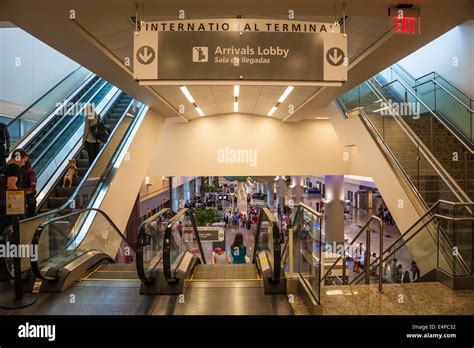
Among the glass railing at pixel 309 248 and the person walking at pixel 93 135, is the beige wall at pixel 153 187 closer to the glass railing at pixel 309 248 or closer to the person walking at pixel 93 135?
the person walking at pixel 93 135

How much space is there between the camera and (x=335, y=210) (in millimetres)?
15898

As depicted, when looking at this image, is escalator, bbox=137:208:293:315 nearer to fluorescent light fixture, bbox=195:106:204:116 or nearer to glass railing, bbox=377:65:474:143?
glass railing, bbox=377:65:474:143

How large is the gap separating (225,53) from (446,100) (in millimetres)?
6775

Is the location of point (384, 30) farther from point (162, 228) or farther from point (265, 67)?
point (162, 228)

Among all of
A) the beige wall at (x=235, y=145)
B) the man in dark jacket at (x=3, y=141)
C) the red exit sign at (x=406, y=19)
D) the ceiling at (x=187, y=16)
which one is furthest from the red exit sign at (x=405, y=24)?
the beige wall at (x=235, y=145)

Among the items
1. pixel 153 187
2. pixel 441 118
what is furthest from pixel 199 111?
pixel 153 187

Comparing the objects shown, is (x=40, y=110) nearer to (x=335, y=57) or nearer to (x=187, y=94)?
(x=187, y=94)

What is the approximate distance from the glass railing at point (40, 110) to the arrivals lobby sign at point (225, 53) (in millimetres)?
4817

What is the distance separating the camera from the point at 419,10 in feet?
11.8

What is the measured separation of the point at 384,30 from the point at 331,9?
1.19 m

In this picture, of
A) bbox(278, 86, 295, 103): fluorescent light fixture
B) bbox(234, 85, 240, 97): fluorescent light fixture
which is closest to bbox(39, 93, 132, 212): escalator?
bbox(234, 85, 240, 97): fluorescent light fixture
